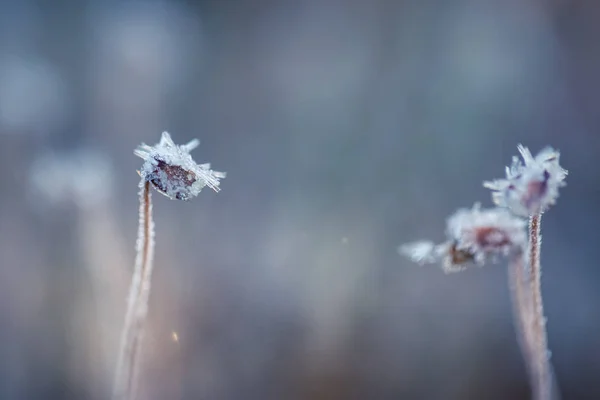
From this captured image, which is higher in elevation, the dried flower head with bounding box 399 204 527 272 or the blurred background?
the blurred background

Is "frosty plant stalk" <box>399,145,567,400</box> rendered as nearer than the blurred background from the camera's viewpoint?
Yes

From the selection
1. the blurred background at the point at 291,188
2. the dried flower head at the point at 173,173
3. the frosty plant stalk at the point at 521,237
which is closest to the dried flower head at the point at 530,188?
the frosty plant stalk at the point at 521,237

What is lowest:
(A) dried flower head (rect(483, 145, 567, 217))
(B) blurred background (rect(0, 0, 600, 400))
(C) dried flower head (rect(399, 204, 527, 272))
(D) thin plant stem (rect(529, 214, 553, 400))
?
(D) thin plant stem (rect(529, 214, 553, 400))

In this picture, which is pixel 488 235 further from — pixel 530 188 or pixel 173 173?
pixel 173 173

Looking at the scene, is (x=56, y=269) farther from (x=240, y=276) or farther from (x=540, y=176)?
(x=540, y=176)

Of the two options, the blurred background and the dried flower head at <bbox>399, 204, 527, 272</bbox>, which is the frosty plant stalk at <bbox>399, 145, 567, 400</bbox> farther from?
the blurred background

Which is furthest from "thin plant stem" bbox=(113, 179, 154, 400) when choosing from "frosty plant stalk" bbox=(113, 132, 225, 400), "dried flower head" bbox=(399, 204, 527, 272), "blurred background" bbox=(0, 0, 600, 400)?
"blurred background" bbox=(0, 0, 600, 400)

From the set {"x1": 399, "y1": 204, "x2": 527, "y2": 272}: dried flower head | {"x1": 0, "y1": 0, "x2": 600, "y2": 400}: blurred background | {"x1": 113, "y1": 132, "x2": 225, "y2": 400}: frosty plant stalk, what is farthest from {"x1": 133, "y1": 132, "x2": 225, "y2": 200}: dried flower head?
{"x1": 0, "y1": 0, "x2": 600, "y2": 400}: blurred background
